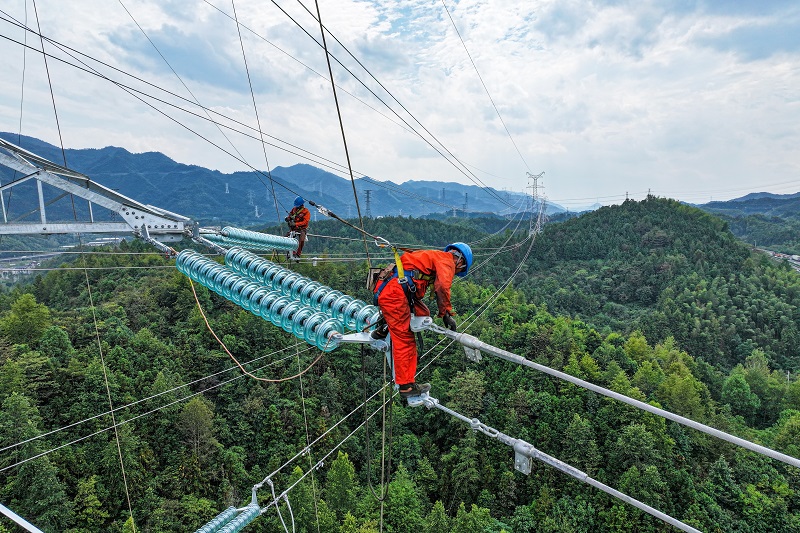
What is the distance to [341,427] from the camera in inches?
1549

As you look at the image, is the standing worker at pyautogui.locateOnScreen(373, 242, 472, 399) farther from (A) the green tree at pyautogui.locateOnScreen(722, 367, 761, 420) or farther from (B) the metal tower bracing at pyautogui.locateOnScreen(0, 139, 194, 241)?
(A) the green tree at pyautogui.locateOnScreen(722, 367, 761, 420)

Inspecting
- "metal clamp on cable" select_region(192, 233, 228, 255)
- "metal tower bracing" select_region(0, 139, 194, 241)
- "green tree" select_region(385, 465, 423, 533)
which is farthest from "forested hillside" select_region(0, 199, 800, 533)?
"metal tower bracing" select_region(0, 139, 194, 241)

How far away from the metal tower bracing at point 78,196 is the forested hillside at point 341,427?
10.5 metres

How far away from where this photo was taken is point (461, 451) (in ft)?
111

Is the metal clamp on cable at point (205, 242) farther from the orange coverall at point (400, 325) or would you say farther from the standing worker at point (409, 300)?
the orange coverall at point (400, 325)

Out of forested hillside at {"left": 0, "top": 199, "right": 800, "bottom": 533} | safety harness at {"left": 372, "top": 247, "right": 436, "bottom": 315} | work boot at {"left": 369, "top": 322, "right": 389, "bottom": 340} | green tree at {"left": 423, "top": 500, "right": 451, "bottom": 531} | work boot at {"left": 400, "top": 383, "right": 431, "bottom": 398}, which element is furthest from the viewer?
forested hillside at {"left": 0, "top": 199, "right": 800, "bottom": 533}

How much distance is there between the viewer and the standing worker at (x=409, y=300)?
4949mm

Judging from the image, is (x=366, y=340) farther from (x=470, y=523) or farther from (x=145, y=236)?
(x=470, y=523)

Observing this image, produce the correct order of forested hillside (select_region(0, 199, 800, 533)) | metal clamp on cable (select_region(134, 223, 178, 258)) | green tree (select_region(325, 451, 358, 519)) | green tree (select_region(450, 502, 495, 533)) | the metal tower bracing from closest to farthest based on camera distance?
the metal tower bracing
metal clamp on cable (select_region(134, 223, 178, 258))
green tree (select_region(450, 502, 495, 533))
forested hillside (select_region(0, 199, 800, 533))
green tree (select_region(325, 451, 358, 519))

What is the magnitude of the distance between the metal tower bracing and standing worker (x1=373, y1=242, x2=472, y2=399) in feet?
12.7

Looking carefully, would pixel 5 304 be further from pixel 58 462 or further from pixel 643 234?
pixel 643 234

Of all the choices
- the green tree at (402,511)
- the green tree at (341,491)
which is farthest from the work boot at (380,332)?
the green tree at (341,491)

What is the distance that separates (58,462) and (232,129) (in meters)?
26.3

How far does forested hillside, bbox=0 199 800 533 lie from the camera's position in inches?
1026
